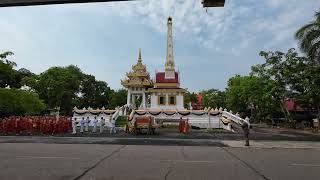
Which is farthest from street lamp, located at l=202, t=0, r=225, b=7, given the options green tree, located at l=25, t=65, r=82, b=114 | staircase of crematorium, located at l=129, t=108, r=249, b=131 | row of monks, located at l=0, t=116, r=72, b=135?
green tree, located at l=25, t=65, r=82, b=114

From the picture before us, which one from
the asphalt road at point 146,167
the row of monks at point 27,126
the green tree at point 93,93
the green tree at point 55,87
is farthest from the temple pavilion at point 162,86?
the asphalt road at point 146,167

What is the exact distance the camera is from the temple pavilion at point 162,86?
194 feet

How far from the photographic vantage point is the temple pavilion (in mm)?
59188

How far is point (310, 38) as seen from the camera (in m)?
35.2

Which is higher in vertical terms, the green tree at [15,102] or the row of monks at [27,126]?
the green tree at [15,102]

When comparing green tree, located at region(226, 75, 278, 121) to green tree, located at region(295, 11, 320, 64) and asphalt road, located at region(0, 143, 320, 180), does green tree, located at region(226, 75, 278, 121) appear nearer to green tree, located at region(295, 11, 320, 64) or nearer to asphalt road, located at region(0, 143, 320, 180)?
green tree, located at region(295, 11, 320, 64)

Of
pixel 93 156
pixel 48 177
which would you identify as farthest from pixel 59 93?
pixel 48 177

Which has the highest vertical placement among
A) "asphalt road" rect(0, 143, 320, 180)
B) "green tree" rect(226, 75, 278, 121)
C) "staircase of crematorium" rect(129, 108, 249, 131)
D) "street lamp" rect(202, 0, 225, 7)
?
"green tree" rect(226, 75, 278, 121)

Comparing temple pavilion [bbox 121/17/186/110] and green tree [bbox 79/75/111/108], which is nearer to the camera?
temple pavilion [bbox 121/17/186/110]

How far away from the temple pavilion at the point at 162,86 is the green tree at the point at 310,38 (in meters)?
Result: 24.7

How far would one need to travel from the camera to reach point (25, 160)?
500 inches

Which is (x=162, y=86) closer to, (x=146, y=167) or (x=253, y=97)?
(x=253, y=97)

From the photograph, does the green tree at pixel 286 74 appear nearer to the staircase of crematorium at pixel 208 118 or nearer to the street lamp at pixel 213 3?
the staircase of crematorium at pixel 208 118

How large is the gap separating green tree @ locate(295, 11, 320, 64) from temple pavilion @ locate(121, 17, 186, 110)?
24.7 meters
